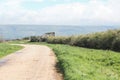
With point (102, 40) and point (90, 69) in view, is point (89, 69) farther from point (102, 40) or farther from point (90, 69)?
point (102, 40)

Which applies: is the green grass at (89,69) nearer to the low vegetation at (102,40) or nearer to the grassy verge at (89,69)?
the grassy verge at (89,69)

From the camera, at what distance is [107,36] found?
48.2 m

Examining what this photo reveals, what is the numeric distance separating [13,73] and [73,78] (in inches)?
218

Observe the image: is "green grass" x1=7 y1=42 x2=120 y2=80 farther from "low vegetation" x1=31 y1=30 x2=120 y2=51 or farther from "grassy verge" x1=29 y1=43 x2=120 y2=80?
"low vegetation" x1=31 y1=30 x2=120 y2=51

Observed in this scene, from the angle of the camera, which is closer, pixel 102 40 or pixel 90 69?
pixel 90 69

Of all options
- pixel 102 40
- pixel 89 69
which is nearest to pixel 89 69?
pixel 89 69

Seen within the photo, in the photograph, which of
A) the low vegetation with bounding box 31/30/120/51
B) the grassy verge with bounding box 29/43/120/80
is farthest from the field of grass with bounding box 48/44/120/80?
the low vegetation with bounding box 31/30/120/51

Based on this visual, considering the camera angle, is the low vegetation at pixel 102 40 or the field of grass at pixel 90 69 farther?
the low vegetation at pixel 102 40

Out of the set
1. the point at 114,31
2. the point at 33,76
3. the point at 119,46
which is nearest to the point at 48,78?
the point at 33,76

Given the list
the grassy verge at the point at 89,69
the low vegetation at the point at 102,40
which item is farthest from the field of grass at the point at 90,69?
the low vegetation at the point at 102,40

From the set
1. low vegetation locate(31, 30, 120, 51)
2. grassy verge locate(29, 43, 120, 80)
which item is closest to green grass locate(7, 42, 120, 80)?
grassy verge locate(29, 43, 120, 80)

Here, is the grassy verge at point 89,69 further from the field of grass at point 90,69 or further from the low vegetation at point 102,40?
the low vegetation at point 102,40

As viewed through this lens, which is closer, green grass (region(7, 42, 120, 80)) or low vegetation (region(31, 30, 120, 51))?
green grass (region(7, 42, 120, 80))

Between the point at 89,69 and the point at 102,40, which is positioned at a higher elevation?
the point at 89,69
